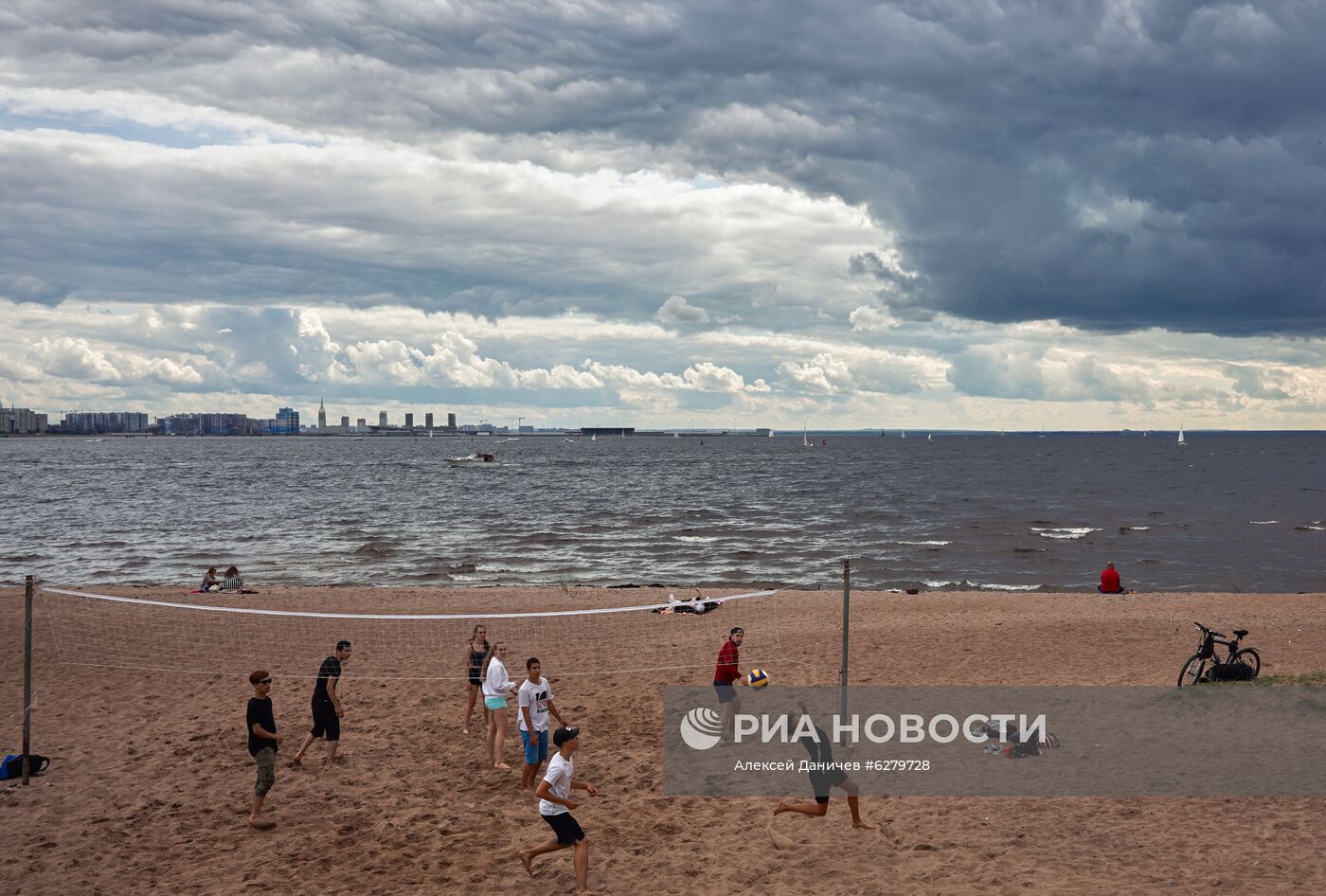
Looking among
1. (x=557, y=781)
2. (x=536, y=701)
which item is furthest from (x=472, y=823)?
(x=557, y=781)

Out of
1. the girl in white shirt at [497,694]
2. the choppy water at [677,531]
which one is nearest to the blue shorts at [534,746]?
the girl in white shirt at [497,694]

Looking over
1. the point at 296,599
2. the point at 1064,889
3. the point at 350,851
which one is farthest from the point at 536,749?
the point at 296,599

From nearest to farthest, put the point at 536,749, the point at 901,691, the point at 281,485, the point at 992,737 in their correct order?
the point at 536,749, the point at 992,737, the point at 901,691, the point at 281,485

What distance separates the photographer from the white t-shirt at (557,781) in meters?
8.49

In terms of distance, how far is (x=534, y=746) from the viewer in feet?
36.0

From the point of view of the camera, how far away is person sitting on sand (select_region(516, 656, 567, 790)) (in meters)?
10.7

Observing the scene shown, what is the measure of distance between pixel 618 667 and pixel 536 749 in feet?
21.5

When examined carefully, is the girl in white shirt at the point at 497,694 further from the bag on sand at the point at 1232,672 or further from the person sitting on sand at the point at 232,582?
the person sitting on sand at the point at 232,582

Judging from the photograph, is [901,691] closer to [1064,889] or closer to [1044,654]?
[1044,654]

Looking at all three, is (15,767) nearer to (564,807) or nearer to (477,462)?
(564,807)

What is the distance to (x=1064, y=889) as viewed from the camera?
839cm

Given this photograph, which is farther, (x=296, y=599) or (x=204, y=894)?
(x=296, y=599)

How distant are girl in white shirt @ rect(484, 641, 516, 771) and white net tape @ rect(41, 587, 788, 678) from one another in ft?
13.5

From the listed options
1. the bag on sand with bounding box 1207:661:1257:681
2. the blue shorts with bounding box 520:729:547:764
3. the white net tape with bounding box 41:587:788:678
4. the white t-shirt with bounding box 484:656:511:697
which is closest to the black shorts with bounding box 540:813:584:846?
the blue shorts with bounding box 520:729:547:764
